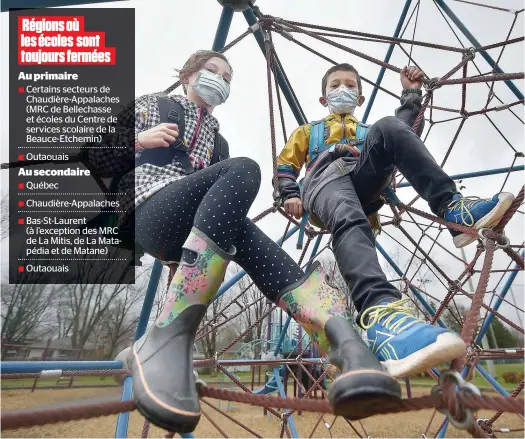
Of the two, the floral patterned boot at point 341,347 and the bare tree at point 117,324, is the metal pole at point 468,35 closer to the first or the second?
the floral patterned boot at point 341,347

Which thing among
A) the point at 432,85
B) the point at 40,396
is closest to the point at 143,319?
the point at 432,85

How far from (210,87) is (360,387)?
109 centimetres

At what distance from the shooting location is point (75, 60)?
2123mm

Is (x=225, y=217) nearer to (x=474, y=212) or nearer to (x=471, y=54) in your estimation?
(x=474, y=212)

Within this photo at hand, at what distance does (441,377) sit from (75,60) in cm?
232

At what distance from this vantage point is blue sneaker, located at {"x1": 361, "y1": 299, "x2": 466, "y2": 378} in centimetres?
63

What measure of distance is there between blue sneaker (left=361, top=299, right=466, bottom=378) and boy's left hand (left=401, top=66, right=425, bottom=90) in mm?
1167

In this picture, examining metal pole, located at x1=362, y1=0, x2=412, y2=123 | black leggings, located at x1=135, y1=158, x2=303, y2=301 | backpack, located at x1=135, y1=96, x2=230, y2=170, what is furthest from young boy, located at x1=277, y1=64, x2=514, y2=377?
metal pole, located at x1=362, y1=0, x2=412, y2=123

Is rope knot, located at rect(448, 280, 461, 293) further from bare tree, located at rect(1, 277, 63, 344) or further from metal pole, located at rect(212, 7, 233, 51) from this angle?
bare tree, located at rect(1, 277, 63, 344)

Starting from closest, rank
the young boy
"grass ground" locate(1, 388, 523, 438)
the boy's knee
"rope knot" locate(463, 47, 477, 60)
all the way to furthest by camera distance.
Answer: the young boy
the boy's knee
"rope knot" locate(463, 47, 477, 60)
"grass ground" locate(1, 388, 523, 438)

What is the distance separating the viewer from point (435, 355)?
0.63m

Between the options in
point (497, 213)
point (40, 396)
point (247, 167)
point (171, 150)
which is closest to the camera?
point (247, 167)

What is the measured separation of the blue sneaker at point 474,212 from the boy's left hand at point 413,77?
69cm

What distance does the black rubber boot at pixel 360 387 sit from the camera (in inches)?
23.9
